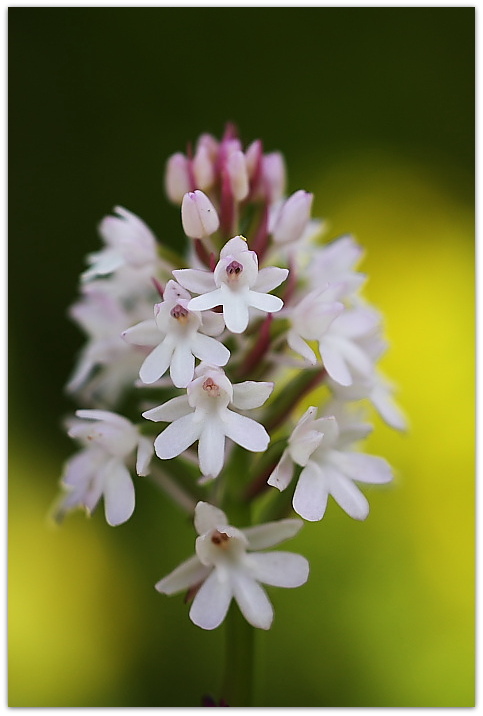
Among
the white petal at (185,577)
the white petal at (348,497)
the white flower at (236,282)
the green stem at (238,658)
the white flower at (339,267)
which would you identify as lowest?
the green stem at (238,658)

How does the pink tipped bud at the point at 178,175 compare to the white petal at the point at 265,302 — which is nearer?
the white petal at the point at 265,302

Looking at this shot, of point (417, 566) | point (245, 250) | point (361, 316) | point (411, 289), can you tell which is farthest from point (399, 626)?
point (245, 250)

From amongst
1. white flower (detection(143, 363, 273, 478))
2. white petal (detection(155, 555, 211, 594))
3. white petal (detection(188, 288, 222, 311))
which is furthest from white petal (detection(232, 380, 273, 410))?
white petal (detection(155, 555, 211, 594))

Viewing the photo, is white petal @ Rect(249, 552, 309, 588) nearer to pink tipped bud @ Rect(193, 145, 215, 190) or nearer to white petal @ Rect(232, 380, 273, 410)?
white petal @ Rect(232, 380, 273, 410)

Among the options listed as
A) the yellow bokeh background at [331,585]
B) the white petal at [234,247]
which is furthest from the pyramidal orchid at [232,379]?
the yellow bokeh background at [331,585]

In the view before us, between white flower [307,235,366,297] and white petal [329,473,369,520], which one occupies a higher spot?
white flower [307,235,366,297]

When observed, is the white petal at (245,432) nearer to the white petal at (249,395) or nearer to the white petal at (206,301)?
the white petal at (249,395)
